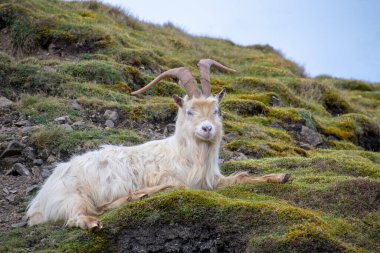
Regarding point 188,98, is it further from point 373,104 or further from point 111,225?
point 373,104

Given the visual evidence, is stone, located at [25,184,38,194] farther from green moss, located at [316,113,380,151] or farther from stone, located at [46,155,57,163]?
green moss, located at [316,113,380,151]

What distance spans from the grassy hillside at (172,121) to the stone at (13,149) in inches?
14.1

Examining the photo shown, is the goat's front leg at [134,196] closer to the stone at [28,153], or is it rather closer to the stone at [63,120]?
the stone at [28,153]

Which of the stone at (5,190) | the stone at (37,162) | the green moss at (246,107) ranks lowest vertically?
the stone at (5,190)

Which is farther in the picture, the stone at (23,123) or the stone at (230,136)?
the stone at (230,136)

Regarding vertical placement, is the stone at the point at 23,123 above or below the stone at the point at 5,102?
below

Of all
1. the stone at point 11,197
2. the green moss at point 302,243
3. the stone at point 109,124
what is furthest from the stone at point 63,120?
the green moss at point 302,243

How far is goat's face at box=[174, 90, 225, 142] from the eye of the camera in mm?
10047

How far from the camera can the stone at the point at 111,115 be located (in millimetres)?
14859

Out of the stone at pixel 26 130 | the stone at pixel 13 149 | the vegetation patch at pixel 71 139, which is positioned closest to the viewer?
the stone at pixel 13 149

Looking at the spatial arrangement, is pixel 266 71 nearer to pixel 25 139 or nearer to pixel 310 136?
pixel 310 136

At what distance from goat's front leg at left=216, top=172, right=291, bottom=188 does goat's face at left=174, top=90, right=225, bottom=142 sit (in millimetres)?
682

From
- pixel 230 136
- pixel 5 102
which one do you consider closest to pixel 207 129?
pixel 230 136

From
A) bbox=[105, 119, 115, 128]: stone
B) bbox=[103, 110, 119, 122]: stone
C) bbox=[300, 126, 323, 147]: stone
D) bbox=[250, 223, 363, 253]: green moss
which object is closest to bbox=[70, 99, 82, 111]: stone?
bbox=[103, 110, 119, 122]: stone
